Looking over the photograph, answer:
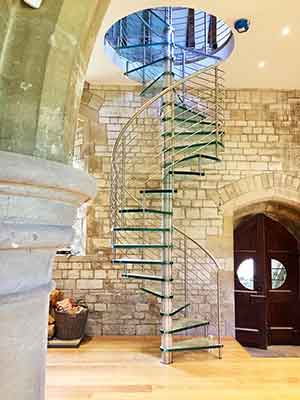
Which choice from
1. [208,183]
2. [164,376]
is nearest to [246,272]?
[208,183]

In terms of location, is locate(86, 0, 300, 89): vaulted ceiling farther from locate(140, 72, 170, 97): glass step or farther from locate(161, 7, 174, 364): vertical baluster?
locate(161, 7, 174, 364): vertical baluster

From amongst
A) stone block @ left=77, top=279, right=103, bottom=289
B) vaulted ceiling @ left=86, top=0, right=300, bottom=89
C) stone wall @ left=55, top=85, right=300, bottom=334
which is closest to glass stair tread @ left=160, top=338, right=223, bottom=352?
stone wall @ left=55, top=85, right=300, bottom=334

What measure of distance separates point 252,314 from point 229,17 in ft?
15.7

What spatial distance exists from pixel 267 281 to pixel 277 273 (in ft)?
0.91

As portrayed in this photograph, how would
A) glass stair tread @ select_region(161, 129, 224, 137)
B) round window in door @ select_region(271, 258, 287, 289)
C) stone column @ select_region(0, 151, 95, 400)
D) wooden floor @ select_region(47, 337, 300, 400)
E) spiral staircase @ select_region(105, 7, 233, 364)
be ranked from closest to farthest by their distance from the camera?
stone column @ select_region(0, 151, 95, 400)
wooden floor @ select_region(47, 337, 300, 400)
glass stair tread @ select_region(161, 129, 224, 137)
spiral staircase @ select_region(105, 7, 233, 364)
round window in door @ select_region(271, 258, 287, 289)

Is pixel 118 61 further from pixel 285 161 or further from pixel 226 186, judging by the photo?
pixel 285 161

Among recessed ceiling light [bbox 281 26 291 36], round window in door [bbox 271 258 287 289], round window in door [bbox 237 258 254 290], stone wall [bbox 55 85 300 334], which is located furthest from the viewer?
round window in door [bbox 271 258 287 289]

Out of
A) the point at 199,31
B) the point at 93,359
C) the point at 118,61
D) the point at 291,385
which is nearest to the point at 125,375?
the point at 93,359

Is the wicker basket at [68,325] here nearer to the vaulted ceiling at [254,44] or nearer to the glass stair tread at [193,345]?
the glass stair tread at [193,345]

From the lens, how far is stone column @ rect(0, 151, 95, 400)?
23.2 inches

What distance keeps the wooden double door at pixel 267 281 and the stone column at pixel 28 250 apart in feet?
20.1

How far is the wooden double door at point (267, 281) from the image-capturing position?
634 centimetres

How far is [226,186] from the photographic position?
5.48 metres

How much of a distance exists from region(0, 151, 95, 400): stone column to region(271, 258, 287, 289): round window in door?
652 cm
